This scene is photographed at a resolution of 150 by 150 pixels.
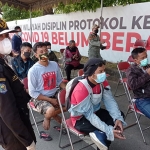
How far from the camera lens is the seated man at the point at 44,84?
2.86 metres

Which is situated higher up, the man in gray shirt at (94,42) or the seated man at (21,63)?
the man in gray shirt at (94,42)

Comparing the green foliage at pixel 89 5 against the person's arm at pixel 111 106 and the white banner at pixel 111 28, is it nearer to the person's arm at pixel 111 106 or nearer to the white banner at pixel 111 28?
the white banner at pixel 111 28

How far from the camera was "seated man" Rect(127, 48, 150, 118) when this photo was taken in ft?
8.59

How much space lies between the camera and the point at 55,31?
27.6 ft

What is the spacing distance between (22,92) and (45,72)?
157 centimetres

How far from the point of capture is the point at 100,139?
2041 millimetres

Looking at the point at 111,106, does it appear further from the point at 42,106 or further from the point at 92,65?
the point at 42,106

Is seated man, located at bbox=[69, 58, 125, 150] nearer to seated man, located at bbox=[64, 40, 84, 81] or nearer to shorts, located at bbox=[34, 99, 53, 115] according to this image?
shorts, located at bbox=[34, 99, 53, 115]

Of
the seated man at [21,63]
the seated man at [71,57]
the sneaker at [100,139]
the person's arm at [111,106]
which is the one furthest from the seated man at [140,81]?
the seated man at [71,57]

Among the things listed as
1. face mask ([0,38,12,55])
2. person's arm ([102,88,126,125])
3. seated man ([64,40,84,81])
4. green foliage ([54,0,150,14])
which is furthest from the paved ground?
green foliage ([54,0,150,14])

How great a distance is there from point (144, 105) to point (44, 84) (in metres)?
1.54

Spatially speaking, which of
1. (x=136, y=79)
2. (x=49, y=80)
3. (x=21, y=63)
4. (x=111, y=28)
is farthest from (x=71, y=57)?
(x=136, y=79)

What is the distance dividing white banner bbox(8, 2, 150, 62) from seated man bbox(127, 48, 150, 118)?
2487 mm

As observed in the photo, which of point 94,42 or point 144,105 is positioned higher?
point 94,42
